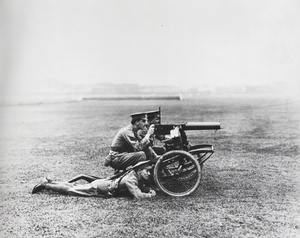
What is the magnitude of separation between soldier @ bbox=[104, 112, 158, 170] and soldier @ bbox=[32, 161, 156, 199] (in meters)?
0.27

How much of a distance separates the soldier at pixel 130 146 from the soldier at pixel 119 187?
0.88ft

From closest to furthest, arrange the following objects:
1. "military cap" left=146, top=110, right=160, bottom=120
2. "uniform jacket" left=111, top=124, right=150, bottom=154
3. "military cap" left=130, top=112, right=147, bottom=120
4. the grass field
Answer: the grass field
"uniform jacket" left=111, top=124, right=150, bottom=154
"military cap" left=130, top=112, right=147, bottom=120
"military cap" left=146, top=110, right=160, bottom=120

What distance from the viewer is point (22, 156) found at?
27.9 feet

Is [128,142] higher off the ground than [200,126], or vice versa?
[200,126]

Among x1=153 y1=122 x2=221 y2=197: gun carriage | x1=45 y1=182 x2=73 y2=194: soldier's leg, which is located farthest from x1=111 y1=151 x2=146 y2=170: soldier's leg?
x1=45 y1=182 x2=73 y2=194: soldier's leg

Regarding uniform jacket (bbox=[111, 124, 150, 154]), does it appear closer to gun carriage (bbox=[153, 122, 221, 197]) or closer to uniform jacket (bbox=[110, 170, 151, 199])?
gun carriage (bbox=[153, 122, 221, 197])

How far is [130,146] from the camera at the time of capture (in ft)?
18.5

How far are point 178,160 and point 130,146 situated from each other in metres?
0.79

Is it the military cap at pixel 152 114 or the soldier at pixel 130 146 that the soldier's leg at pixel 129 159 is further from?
the military cap at pixel 152 114

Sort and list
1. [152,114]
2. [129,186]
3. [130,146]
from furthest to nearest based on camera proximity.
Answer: [152,114] < [130,146] < [129,186]

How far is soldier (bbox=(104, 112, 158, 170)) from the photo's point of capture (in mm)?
5531

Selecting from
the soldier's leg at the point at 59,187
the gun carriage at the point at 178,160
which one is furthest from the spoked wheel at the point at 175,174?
the soldier's leg at the point at 59,187

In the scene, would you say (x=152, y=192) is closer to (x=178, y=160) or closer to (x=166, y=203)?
(x=166, y=203)

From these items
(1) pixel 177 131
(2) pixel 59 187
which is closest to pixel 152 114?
(1) pixel 177 131
